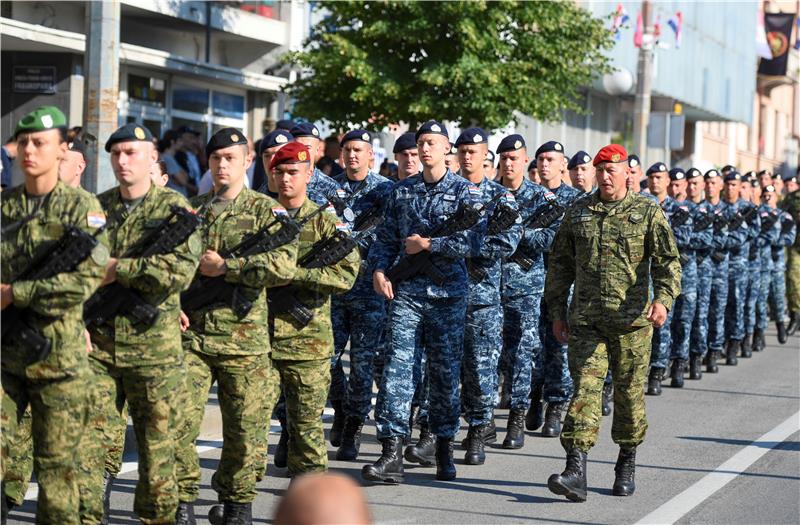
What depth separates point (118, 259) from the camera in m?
6.28

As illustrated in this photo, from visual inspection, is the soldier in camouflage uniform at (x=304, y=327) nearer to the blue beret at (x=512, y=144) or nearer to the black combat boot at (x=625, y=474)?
the black combat boot at (x=625, y=474)

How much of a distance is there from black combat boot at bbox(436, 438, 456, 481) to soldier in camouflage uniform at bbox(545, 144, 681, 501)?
770mm

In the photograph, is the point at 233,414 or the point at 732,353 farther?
the point at 732,353

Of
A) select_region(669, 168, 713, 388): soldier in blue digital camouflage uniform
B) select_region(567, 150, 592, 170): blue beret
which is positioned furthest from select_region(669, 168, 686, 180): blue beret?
select_region(567, 150, 592, 170): blue beret

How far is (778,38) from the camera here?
49.5 metres

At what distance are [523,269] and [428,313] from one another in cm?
228

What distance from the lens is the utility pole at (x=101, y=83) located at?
11.9 meters

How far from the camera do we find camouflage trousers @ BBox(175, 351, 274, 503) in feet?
22.8

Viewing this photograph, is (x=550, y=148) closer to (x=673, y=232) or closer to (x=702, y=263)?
(x=673, y=232)

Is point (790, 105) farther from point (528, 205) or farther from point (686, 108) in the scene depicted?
point (528, 205)

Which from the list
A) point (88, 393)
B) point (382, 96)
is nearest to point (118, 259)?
point (88, 393)

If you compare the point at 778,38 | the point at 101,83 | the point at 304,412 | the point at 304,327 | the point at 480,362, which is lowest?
the point at 304,412

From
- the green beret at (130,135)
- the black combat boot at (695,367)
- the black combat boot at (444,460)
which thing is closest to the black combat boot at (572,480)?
the black combat boot at (444,460)

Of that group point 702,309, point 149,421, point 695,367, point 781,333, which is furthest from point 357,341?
point 781,333
